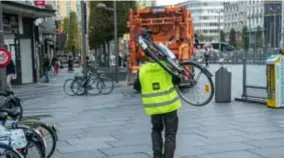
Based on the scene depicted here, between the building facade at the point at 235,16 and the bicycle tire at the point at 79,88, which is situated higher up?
the building facade at the point at 235,16

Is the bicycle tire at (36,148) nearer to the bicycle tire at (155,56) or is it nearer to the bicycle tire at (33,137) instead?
the bicycle tire at (33,137)

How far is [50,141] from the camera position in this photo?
7.08 metres

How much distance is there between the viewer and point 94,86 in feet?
60.0

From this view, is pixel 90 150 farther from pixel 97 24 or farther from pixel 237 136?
pixel 97 24

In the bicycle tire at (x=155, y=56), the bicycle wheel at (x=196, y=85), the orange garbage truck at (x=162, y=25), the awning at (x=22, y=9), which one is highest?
the awning at (x=22, y=9)

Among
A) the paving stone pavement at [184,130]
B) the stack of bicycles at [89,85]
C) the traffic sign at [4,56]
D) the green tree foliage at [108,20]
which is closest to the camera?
the paving stone pavement at [184,130]

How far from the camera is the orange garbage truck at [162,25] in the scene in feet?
61.0

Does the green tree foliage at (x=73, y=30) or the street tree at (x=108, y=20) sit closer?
the street tree at (x=108, y=20)

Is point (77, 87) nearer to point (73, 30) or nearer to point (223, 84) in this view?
point (223, 84)

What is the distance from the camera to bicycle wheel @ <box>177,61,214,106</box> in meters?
8.55

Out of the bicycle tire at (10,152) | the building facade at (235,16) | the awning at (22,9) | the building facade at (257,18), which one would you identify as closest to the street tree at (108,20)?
the awning at (22,9)

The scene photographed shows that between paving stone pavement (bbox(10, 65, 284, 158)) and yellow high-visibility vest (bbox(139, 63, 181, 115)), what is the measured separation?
142 cm

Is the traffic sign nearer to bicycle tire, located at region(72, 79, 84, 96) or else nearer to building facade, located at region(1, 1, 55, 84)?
bicycle tire, located at region(72, 79, 84, 96)

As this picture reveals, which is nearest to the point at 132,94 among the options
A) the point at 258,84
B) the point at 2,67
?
the point at 258,84
